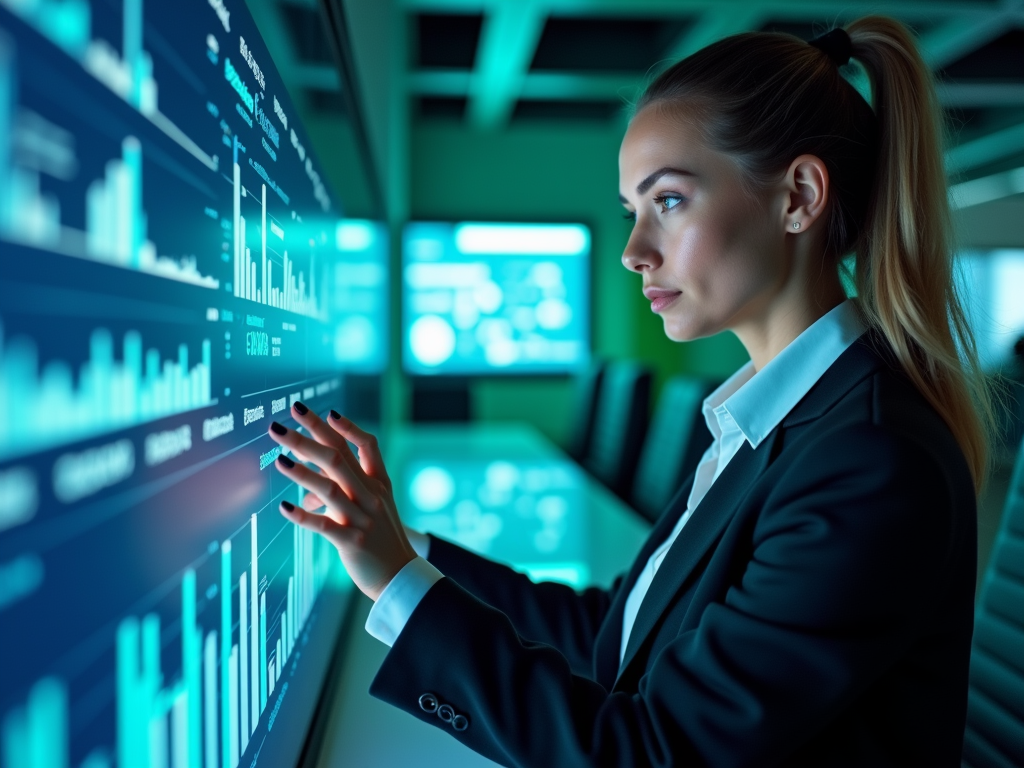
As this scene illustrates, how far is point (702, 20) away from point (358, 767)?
12.4ft

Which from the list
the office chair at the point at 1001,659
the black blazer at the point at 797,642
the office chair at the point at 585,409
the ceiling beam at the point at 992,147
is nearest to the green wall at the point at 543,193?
the office chair at the point at 585,409

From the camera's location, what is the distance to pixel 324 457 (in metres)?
0.56

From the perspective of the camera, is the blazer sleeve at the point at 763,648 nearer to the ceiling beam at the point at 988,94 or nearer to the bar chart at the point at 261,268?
the bar chart at the point at 261,268

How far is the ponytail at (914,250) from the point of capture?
723mm

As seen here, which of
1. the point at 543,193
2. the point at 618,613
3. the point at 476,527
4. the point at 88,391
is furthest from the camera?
the point at 543,193

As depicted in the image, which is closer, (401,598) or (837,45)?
(401,598)

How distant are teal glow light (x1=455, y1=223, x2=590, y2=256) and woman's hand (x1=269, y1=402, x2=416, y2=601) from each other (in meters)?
3.72

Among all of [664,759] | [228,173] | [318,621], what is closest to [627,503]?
[318,621]

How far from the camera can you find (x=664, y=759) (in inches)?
22.2

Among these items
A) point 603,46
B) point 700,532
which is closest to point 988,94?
point 603,46

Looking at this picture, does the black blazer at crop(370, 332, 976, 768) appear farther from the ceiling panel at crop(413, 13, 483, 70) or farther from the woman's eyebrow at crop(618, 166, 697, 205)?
the ceiling panel at crop(413, 13, 483, 70)

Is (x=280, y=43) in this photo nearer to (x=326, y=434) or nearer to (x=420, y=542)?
(x=326, y=434)

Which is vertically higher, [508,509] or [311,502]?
[311,502]

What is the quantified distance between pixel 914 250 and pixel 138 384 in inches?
28.9
